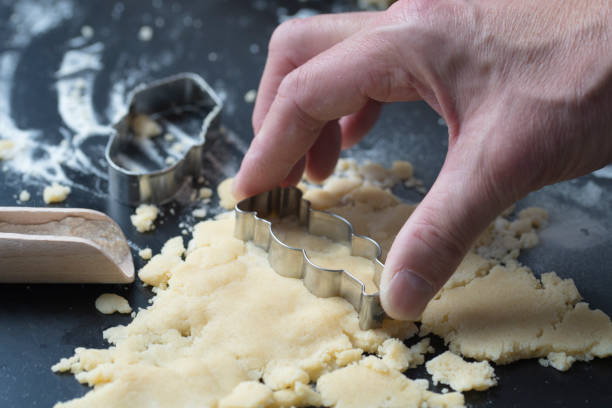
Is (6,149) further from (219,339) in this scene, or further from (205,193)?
(219,339)

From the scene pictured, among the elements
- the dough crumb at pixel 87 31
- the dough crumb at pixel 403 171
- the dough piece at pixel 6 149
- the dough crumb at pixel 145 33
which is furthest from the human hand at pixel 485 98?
the dough crumb at pixel 87 31

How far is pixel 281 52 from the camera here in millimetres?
1390

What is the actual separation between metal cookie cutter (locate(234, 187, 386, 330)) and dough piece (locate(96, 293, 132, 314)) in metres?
0.25

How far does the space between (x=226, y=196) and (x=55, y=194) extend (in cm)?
36

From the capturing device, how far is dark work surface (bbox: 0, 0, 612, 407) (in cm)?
103

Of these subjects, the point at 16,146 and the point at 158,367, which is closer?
the point at 158,367

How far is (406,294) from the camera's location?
95 centimetres

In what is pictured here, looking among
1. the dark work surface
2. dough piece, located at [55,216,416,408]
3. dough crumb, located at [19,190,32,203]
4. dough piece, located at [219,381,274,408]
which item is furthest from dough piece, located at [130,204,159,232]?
dough piece, located at [219,381,274,408]

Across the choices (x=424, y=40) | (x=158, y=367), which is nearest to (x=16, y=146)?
(x=158, y=367)

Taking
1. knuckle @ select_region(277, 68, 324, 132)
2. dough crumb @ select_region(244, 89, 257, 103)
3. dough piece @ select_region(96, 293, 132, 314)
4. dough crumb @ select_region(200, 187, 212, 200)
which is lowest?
dough piece @ select_region(96, 293, 132, 314)

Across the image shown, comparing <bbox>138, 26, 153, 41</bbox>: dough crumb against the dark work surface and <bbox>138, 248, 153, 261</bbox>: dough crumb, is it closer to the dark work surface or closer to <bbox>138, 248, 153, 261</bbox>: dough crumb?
the dark work surface

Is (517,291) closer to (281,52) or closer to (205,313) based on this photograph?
(205,313)

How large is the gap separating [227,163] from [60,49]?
771 mm

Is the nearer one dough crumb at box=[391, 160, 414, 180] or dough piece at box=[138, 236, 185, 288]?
dough piece at box=[138, 236, 185, 288]
